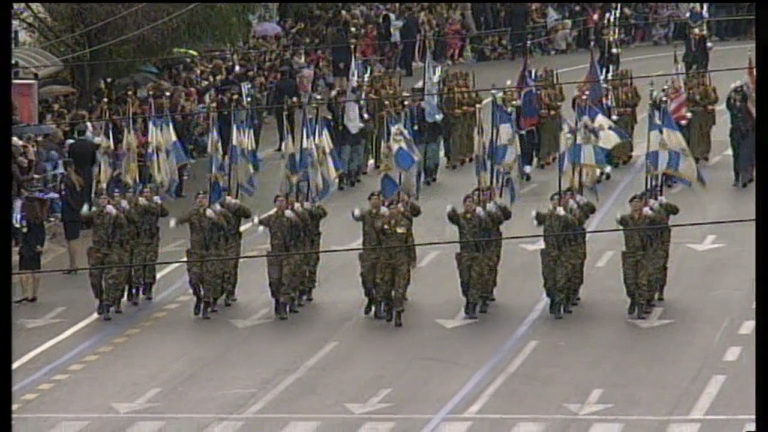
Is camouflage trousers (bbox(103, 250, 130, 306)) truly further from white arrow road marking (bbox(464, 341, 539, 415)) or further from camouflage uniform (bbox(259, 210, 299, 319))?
white arrow road marking (bbox(464, 341, 539, 415))

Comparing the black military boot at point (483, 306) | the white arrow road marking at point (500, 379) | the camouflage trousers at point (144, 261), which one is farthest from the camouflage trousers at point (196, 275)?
the white arrow road marking at point (500, 379)

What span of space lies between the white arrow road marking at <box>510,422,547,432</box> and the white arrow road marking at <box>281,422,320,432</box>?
169 centimetres

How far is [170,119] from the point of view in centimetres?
2486

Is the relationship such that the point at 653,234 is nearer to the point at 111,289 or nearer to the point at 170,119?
the point at 111,289

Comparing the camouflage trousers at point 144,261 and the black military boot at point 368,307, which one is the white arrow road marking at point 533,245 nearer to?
the black military boot at point 368,307

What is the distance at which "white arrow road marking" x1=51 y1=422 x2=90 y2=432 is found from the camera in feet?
53.0

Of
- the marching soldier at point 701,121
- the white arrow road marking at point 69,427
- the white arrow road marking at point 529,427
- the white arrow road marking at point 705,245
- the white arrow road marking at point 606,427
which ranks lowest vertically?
the white arrow road marking at point 69,427

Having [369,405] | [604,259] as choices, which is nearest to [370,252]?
[369,405]

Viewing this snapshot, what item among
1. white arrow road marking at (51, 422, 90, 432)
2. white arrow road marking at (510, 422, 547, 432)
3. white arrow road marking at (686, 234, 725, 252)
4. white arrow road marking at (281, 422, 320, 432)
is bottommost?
white arrow road marking at (51, 422, 90, 432)

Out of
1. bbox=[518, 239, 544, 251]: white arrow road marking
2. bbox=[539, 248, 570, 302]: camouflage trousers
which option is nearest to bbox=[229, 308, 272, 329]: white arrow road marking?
bbox=[539, 248, 570, 302]: camouflage trousers

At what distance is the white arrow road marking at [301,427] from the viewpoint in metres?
15.9

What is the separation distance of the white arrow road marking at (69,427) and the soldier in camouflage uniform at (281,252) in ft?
14.8

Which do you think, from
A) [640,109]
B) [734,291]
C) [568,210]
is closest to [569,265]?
[568,210]

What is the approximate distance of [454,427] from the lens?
16.0m
